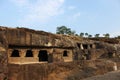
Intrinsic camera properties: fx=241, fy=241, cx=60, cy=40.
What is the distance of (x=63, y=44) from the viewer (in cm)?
2142

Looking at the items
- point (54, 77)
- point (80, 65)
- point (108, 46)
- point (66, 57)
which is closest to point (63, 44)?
point (66, 57)

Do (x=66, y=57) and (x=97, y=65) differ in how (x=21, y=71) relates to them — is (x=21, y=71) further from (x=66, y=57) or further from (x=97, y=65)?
(x=66, y=57)

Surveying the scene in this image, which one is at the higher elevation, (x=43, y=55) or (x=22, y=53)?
(x=22, y=53)

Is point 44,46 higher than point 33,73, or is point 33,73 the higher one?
point 44,46

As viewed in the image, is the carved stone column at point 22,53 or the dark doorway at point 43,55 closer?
the carved stone column at point 22,53

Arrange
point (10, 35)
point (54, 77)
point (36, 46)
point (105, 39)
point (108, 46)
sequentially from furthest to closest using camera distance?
point (105, 39) → point (108, 46) → point (36, 46) → point (10, 35) → point (54, 77)

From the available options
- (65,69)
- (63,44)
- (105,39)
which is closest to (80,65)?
(65,69)

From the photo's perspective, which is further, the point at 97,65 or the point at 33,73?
the point at 97,65

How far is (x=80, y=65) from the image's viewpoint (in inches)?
543

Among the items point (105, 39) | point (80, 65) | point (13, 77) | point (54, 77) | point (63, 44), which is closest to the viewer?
point (13, 77)

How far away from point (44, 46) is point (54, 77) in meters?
8.04

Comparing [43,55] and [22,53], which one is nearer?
[22,53]

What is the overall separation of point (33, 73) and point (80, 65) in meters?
3.33

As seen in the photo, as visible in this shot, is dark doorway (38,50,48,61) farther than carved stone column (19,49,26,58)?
Yes
